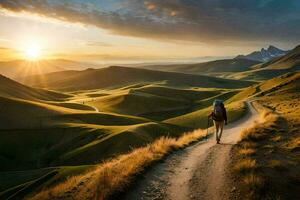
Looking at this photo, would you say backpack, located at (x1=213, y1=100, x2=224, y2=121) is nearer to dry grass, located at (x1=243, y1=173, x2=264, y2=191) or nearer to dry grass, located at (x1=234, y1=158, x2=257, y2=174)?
dry grass, located at (x1=234, y1=158, x2=257, y2=174)

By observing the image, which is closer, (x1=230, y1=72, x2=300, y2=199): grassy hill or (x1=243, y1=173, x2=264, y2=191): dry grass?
(x1=230, y1=72, x2=300, y2=199): grassy hill

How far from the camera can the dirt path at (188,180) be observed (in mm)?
12797

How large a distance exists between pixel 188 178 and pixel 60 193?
22.0 feet

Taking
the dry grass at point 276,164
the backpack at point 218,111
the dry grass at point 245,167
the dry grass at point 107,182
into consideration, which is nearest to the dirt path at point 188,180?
the dry grass at point 107,182

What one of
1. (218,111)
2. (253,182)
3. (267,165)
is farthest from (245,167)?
(218,111)

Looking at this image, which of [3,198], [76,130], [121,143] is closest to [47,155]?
[76,130]

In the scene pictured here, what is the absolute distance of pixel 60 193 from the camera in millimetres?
16562

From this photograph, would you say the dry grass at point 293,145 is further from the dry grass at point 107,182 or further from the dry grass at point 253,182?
the dry grass at point 107,182

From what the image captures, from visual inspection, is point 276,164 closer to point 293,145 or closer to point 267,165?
point 267,165

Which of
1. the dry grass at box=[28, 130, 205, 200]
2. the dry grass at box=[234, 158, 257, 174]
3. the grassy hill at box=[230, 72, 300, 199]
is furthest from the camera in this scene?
the dry grass at box=[234, 158, 257, 174]

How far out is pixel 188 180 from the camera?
1449cm

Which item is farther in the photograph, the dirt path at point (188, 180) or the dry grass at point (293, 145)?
the dry grass at point (293, 145)

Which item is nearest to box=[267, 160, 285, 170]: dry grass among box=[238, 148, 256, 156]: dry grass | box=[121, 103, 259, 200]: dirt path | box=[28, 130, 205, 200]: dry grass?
box=[238, 148, 256, 156]: dry grass

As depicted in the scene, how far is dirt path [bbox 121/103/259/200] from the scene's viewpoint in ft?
42.0
